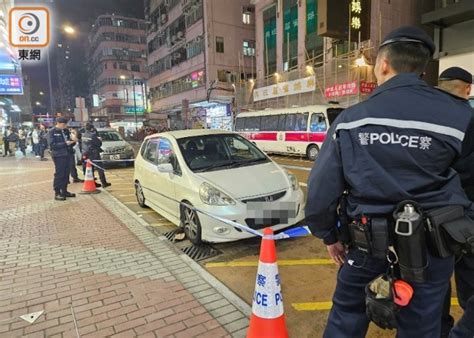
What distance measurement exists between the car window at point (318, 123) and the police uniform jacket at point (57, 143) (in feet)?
34.6

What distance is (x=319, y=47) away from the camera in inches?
901

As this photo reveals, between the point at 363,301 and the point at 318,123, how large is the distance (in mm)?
14112

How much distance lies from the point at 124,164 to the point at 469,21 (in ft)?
52.2

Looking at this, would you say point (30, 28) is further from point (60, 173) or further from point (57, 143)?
point (60, 173)

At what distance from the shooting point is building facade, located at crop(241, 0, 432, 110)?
56.8 ft

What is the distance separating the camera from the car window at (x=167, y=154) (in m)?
5.46

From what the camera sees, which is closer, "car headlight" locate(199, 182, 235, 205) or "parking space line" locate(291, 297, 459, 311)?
"parking space line" locate(291, 297, 459, 311)

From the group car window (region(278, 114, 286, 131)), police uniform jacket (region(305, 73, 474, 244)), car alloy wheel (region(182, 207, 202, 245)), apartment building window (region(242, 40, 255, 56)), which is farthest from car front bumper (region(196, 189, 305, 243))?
apartment building window (region(242, 40, 255, 56))

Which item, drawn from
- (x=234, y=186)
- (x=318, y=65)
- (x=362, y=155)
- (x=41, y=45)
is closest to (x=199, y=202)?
(x=234, y=186)

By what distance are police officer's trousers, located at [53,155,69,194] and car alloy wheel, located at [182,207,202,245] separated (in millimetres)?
4622

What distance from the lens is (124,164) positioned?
14633 millimetres

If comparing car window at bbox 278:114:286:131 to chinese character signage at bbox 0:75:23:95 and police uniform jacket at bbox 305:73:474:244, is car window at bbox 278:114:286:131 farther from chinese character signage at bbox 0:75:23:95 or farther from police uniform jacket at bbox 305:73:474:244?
chinese character signage at bbox 0:75:23:95

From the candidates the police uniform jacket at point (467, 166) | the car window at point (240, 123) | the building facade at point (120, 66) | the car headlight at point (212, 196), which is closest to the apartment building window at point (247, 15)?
the car window at point (240, 123)

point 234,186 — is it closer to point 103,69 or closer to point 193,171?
point 193,171
